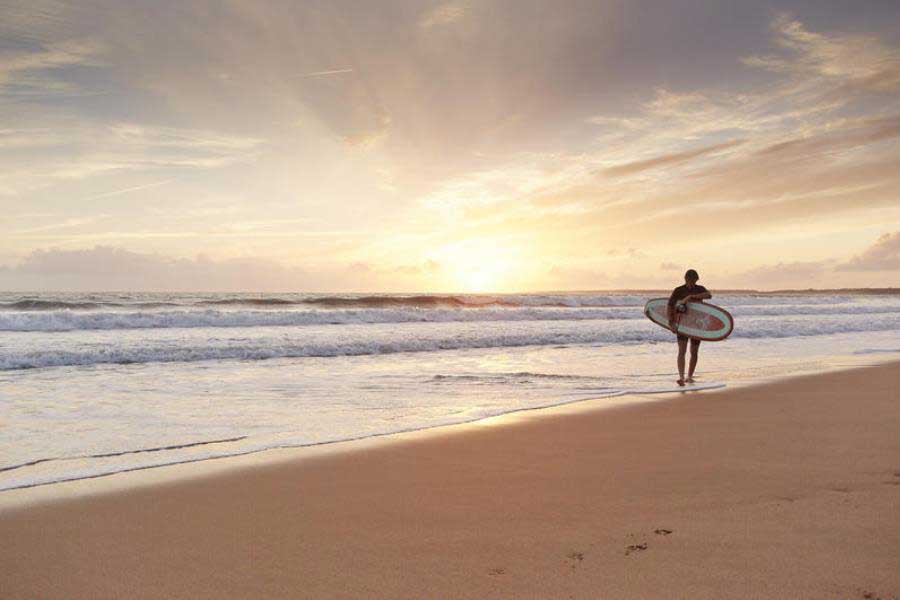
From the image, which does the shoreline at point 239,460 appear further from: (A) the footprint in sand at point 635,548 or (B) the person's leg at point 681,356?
(A) the footprint in sand at point 635,548

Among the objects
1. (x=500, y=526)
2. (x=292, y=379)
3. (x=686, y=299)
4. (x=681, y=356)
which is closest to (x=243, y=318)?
(x=292, y=379)

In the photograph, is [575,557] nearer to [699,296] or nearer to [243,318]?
[699,296]

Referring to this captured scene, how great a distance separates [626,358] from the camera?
1332cm

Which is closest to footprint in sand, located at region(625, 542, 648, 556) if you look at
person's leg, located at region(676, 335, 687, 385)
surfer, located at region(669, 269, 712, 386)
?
person's leg, located at region(676, 335, 687, 385)

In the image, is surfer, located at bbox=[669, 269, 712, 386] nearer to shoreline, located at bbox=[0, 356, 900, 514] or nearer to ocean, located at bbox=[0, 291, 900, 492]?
ocean, located at bbox=[0, 291, 900, 492]

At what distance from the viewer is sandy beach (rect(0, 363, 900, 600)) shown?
102 inches

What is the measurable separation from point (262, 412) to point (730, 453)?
4.70 m

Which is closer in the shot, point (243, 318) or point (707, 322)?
point (707, 322)

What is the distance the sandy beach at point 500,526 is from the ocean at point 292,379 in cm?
118

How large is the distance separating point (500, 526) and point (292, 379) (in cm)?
697

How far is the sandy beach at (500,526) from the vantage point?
2.60m

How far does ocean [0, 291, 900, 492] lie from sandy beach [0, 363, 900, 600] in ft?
3.86

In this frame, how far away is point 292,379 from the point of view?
9.66 meters

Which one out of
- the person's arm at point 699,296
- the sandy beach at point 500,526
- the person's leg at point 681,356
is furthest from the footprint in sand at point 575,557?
the person's arm at point 699,296
